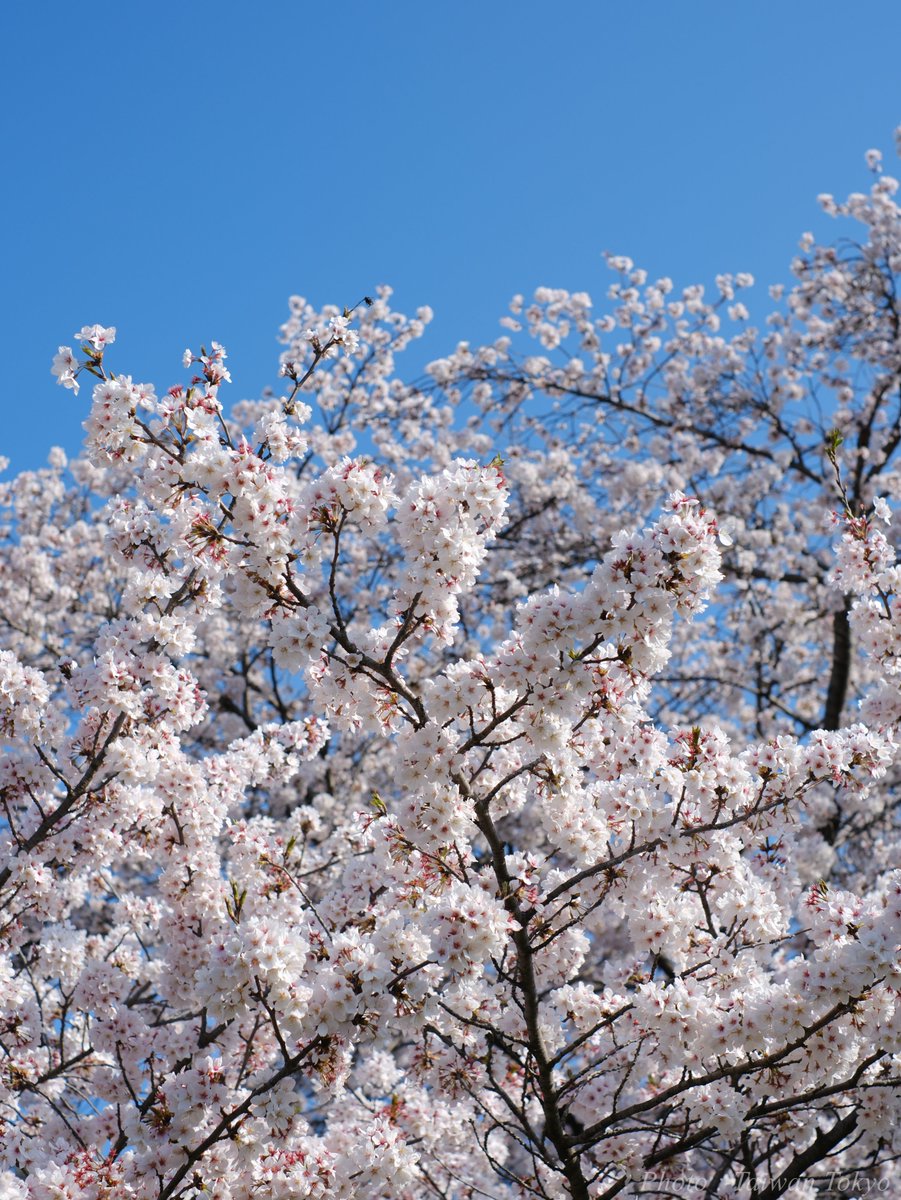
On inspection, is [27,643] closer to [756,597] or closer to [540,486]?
[540,486]

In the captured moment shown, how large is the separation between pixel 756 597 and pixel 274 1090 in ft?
33.6

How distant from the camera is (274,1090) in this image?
12.9 ft

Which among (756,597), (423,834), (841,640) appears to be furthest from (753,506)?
(423,834)

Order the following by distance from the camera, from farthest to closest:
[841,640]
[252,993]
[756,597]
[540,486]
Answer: [540,486]
[756,597]
[841,640]
[252,993]

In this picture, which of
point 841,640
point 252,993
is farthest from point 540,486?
point 252,993

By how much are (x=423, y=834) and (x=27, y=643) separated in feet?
34.3

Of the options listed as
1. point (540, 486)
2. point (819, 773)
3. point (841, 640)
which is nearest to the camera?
point (819, 773)

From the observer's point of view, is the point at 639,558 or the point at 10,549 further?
the point at 10,549

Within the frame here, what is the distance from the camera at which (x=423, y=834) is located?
13.2ft

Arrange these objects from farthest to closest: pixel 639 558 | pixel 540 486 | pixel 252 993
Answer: pixel 540 486 → pixel 252 993 → pixel 639 558

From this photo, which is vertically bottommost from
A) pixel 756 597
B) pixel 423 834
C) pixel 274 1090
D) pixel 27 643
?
pixel 274 1090

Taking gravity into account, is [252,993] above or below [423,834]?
below

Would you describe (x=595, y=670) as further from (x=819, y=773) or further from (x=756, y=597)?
(x=756, y=597)

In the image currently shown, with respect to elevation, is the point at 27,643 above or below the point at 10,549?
below
